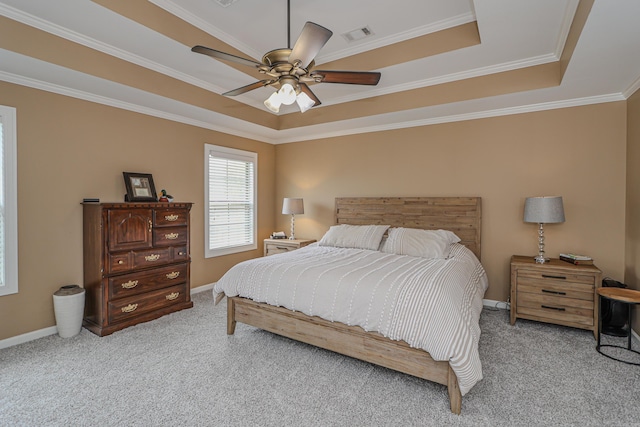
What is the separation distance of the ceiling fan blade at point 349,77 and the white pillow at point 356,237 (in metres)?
2.08

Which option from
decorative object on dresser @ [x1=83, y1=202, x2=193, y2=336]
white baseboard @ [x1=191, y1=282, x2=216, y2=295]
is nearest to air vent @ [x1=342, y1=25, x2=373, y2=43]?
decorative object on dresser @ [x1=83, y1=202, x2=193, y2=336]

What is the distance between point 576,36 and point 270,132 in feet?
13.0

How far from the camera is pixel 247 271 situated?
10.0 ft

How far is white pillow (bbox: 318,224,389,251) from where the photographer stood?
13.2ft

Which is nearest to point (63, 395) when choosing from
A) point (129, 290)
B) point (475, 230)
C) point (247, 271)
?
point (129, 290)

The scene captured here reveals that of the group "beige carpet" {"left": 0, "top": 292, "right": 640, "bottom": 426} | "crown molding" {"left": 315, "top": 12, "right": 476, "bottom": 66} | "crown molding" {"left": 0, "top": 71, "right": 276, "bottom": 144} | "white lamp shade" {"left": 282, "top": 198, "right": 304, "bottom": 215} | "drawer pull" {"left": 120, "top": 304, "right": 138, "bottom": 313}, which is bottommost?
"beige carpet" {"left": 0, "top": 292, "right": 640, "bottom": 426}

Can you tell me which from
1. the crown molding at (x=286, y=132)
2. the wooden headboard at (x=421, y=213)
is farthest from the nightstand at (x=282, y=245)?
the crown molding at (x=286, y=132)

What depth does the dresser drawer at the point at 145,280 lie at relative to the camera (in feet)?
10.6

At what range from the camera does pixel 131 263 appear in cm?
336

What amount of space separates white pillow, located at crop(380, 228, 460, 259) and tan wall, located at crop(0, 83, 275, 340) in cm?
304

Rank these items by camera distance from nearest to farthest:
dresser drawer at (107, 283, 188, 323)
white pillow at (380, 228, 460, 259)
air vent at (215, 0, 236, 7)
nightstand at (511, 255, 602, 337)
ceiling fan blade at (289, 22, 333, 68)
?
ceiling fan blade at (289, 22, 333, 68) < air vent at (215, 0, 236, 7) < nightstand at (511, 255, 602, 337) < dresser drawer at (107, 283, 188, 323) < white pillow at (380, 228, 460, 259)

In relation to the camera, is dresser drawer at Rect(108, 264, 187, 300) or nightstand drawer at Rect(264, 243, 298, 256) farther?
nightstand drawer at Rect(264, 243, 298, 256)

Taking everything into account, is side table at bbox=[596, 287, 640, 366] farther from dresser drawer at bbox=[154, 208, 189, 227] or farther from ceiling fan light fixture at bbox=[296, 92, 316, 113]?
dresser drawer at bbox=[154, 208, 189, 227]

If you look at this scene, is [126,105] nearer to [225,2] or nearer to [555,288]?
[225,2]
